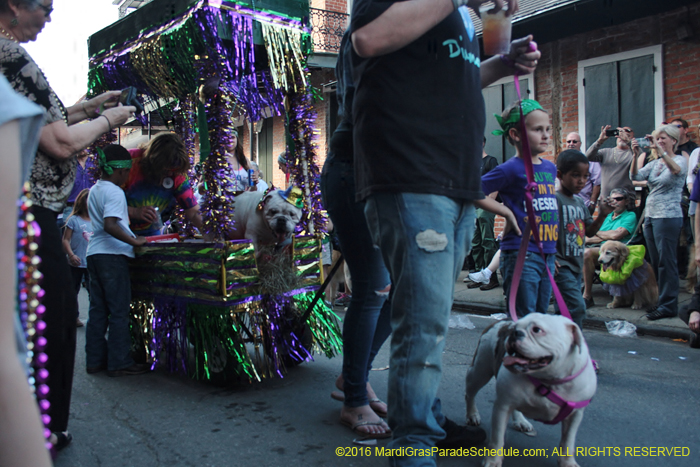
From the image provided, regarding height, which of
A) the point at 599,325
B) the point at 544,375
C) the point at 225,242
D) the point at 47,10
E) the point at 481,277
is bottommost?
the point at 599,325

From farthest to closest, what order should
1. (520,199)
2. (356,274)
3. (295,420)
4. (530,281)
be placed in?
(520,199) → (530,281) → (295,420) → (356,274)

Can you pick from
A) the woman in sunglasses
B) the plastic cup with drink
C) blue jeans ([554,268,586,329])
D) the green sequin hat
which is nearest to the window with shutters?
the woman in sunglasses

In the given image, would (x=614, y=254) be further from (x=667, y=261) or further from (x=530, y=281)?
(x=530, y=281)

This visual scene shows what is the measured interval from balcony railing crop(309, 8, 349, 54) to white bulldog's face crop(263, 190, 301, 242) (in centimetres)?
1021

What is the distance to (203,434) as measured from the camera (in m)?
2.73

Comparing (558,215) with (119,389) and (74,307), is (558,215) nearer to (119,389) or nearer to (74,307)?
(74,307)

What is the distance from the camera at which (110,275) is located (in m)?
3.89

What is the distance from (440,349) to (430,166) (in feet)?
2.06

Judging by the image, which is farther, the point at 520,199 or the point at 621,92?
the point at 621,92

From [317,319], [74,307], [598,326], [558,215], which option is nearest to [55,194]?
[74,307]

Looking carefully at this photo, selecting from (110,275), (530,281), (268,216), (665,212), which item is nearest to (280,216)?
(268,216)

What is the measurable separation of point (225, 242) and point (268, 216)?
49 cm

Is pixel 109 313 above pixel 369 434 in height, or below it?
above

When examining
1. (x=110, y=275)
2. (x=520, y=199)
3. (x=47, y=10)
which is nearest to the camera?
(x=47, y=10)
